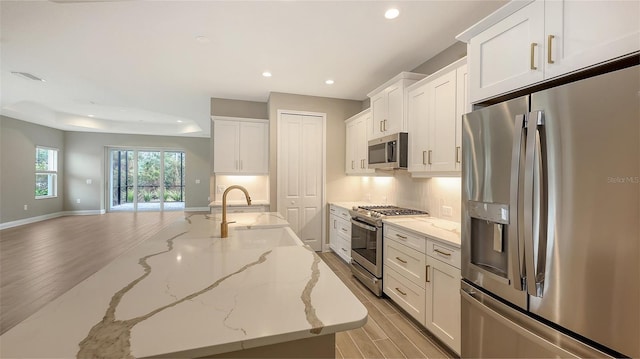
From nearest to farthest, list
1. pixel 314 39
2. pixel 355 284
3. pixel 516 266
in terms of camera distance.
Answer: pixel 516 266
pixel 314 39
pixel 355 284

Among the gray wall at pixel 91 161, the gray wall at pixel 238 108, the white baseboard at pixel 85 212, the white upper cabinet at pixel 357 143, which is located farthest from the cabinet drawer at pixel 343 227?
the white baseboard at pixel 85 212

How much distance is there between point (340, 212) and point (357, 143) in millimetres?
1156

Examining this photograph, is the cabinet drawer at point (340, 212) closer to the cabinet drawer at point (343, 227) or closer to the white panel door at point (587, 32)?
the cabinet drawer at point (343, 227)

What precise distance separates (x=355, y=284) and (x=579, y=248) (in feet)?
8.28

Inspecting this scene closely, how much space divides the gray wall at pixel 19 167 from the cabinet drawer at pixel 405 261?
8.70 meters

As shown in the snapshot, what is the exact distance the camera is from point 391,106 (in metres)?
3.19

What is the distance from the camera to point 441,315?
2.06 meters

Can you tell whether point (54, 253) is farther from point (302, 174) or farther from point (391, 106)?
point (391, 106)

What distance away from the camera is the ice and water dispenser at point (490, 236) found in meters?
1.47

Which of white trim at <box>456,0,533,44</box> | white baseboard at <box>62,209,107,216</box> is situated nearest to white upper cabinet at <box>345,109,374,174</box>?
white trim at <box>456,0,533,44</box>

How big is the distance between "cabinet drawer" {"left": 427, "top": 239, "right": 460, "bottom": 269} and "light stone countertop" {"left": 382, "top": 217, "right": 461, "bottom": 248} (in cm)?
5

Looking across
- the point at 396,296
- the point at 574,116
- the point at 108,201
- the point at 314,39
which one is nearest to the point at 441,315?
the point at 396,296

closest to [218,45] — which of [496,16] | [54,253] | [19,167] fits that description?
[496,16]

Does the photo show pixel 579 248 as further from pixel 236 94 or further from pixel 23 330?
pixel 236 94
